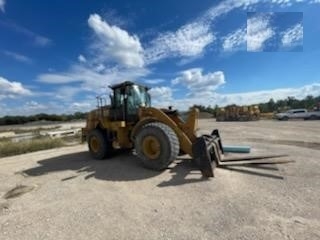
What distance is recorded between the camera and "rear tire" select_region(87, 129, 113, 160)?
343 inches

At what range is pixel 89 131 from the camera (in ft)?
31.0

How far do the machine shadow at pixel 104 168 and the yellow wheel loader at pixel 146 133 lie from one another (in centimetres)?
38

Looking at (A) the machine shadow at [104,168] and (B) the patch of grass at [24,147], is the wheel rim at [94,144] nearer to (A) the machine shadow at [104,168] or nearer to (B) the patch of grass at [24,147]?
(A) the machine shadow at [104,168]

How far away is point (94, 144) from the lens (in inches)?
362

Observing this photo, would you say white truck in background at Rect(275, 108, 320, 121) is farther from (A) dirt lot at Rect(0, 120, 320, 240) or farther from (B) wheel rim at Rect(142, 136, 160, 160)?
(B) wheel rim at Rect(142, 136, 160, 160)

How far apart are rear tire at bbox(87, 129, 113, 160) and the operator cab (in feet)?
2.80

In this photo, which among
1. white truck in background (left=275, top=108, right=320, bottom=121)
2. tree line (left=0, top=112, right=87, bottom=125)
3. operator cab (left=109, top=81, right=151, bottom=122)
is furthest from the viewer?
tree line (left=0, top=112, right=87, bottom=125)

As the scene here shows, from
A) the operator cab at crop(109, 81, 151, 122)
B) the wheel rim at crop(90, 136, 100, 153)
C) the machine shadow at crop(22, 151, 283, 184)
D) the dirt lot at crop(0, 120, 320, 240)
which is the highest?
the operator cab at crop(109, 81, 151, 122)

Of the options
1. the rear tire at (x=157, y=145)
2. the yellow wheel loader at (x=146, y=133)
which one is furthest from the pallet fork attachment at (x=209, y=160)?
the rear tire at (x=157, y=145)

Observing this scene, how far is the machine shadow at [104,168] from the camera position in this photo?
6.36m

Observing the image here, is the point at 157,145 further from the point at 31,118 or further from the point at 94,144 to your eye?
the point at 31,118

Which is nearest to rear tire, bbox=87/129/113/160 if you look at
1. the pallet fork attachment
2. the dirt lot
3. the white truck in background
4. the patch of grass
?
the dirt lot

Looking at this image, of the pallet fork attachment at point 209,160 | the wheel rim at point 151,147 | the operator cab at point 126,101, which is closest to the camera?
the pallet fork attachment at point 209,160

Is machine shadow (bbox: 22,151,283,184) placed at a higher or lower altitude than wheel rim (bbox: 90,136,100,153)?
lower
